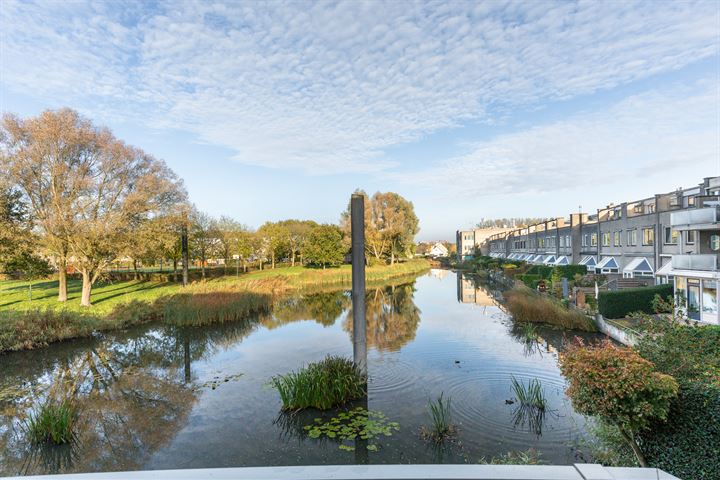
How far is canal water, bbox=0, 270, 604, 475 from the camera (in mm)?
6223

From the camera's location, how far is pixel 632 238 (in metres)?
23.9

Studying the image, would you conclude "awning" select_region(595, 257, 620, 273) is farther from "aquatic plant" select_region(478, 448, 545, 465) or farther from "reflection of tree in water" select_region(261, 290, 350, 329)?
"aquatic plant" select_region(478, 448, 545, 465)

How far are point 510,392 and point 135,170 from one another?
21257 millimetres

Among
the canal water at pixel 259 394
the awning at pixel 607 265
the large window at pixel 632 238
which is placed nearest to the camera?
the canal water at pixel 259 394

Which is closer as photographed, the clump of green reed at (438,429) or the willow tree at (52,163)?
the clump of green reed at (438,429)

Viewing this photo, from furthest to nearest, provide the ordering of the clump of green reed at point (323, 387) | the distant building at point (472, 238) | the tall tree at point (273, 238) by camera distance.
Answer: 1. the distant building at point (472, 238)
2. the tall tree at point (273, 238)
3. the clump of green reed at point (323, 387)

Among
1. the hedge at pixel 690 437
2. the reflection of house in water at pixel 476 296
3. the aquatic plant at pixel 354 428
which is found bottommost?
the reflection of house in water at pixel 476 296

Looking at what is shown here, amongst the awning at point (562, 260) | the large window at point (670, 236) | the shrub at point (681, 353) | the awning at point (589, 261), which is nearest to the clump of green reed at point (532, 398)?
the shrub at point (681, 353)

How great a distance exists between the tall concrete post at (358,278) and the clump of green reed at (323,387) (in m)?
0.44

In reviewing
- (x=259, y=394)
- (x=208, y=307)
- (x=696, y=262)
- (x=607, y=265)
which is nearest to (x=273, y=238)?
(x=208, y=307)

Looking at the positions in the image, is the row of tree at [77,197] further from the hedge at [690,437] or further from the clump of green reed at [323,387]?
the hedge at [690,437]

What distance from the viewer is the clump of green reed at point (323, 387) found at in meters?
7.99

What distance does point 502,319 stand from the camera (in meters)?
18.3

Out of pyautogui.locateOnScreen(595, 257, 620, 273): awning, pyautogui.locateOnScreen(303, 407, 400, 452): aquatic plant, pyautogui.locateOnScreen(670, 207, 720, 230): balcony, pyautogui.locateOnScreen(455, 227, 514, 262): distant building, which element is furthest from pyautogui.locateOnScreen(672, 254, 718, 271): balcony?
pyautogui.locateOnScreen(455, 227, 514, 262): distant building
